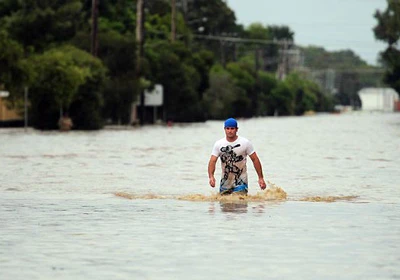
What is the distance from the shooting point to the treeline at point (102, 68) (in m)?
70.0

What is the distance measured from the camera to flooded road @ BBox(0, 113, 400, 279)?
1281 cm

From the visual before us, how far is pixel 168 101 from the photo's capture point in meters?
102

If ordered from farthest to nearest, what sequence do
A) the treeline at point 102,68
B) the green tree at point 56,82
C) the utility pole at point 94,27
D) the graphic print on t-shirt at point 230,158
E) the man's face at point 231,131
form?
the utility pole at point 94,27, the treeline at point 102,68, the green tree at point 56,82, the graphic print on t-shirt at point 230,158, the man's face at point 231,131

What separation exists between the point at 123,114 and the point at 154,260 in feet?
237

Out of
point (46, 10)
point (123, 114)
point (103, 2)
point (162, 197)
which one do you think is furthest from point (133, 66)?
point (162, 197)

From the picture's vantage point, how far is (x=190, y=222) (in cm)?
1795

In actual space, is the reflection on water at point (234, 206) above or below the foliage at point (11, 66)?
below

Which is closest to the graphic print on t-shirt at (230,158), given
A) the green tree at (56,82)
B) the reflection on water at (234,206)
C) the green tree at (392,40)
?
the reflection on water at (234,206)

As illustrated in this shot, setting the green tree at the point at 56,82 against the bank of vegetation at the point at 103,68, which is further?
the bank of vegetation at the point at 103,68

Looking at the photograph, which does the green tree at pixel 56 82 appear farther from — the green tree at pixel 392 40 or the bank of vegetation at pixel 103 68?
the green tree at pixel 392 40

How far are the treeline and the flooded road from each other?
3398 cm

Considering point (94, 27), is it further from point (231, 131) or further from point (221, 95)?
point (231, 131)

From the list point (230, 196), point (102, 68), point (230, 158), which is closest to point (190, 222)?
point (230, 158)

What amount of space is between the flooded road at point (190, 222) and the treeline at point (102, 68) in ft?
111
